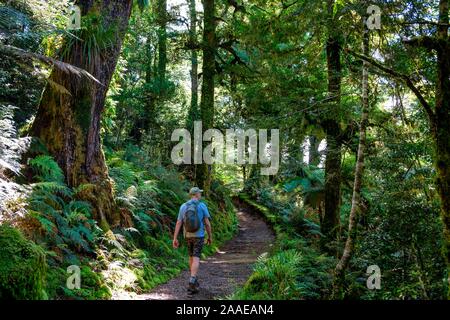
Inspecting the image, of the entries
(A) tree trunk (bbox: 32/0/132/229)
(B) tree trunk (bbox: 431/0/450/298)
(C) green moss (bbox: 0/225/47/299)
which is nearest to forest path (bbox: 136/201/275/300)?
(A) tree trunk (bbox: 32/0/132/229)

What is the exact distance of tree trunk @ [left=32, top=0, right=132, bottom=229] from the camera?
784cm

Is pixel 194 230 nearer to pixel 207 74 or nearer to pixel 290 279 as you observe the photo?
pixel 290 279

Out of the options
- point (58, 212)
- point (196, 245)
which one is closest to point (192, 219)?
point (196, 245)

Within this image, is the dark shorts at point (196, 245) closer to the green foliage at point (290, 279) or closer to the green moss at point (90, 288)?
the green foliage at point (290, 279)

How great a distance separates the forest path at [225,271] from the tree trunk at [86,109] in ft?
5.80

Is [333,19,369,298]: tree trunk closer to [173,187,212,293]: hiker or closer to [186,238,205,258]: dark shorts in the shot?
[173,187,212,293]: hiker

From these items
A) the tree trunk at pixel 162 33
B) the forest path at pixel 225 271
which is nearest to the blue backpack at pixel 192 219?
the forest path at pixel 225 271

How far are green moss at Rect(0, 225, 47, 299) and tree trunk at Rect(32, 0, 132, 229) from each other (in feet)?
10.0

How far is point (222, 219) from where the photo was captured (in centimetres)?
1527

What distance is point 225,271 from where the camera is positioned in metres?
9.38

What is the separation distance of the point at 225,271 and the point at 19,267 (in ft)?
18.4

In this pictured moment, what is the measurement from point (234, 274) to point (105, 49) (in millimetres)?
5469
